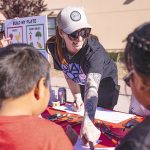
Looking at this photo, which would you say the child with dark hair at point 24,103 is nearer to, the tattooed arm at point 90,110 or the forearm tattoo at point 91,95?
the tattooed arm at point 90,110

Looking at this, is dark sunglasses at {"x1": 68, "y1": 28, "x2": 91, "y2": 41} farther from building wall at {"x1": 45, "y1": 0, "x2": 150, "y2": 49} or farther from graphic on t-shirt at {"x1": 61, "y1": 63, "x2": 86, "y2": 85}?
building wall at {"x1": 45, "y1": 0, "x2": 150, "y2": 49}

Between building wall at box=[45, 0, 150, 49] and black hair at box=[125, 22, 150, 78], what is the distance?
1120 centimetres

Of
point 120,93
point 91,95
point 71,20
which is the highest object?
point 71,20

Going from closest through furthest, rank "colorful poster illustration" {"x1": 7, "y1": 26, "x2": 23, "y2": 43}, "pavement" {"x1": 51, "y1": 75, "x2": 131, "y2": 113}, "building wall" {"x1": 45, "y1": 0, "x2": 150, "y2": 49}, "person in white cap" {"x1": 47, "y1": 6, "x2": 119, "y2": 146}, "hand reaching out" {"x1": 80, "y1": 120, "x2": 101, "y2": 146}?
"hand reaching out" {"x1": 80, "y1": 120, "x2": 101, "y2": 146} < "person in white cap" {"x1": 47, "y1": 6, "x2": 119, "y2": 146} < "colorful poster illustration" {"x1": 7, "y1": 26, "x2": 23, "y2": 43} < "pavement" {"x1": 51, "y1": 75, "x2": 131, "y2": 113} < "building wall" {"x1": 45, "y1": 0, "x2": 150, "y2": 49}

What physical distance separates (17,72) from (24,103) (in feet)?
0.42

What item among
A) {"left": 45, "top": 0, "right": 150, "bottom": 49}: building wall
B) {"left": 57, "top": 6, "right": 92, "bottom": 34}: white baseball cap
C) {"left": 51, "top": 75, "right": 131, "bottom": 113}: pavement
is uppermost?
{"left": 57, "top": 6, "right": 92, "bottom": 34}: white baseball cap

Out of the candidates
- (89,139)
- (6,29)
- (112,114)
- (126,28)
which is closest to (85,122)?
(89,139)

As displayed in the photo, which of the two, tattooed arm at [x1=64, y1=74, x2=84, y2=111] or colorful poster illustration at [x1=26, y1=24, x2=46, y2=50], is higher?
colorful poster illustration at [x1=26, y1=24, x2=46, y2=50]

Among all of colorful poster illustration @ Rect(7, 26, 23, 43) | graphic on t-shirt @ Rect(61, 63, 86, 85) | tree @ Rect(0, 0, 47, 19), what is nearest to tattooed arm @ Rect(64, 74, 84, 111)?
graphic on t-shirt @ Rect(61, 63, 86, 85)

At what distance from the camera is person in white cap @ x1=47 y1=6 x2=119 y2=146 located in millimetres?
2484

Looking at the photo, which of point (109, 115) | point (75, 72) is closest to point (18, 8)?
point (75, 72)

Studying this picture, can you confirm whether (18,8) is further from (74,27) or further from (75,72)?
(74,27)

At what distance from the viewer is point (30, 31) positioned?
4113 mm

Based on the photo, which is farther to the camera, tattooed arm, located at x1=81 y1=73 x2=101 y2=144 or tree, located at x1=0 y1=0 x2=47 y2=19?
tree, located at x1=0 y1=0 x2=47 y2=19
